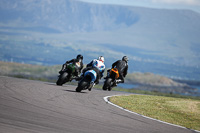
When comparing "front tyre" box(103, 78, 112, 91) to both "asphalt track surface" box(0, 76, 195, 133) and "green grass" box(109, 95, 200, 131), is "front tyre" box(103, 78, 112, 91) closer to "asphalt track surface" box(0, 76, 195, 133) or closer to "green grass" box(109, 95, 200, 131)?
"green grass" box(109, 95, 200, 131)

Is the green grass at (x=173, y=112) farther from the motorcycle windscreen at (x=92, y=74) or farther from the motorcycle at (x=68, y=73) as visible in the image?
the motorcycle at (x=68, y=73)

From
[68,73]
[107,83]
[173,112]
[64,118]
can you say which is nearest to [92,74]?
[68,73]

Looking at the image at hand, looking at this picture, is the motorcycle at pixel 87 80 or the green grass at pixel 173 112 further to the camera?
the motorcycle at pixel 87 80

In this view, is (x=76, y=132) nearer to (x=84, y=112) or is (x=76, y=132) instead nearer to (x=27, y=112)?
(x=27, y=112)

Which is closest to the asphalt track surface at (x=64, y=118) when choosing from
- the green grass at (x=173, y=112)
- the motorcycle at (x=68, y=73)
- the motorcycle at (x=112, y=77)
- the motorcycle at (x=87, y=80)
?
the green grass at (x=173, y=112)

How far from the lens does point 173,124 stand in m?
14.2

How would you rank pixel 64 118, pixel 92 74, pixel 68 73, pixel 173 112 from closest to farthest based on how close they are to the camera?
pixel 64 118, pixel 173 112, pixel 92 74, pixel 68 73

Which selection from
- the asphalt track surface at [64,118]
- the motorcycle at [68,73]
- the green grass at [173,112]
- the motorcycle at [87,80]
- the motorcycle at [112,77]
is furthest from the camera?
the motorcycle at [112,77]

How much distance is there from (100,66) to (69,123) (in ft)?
35.9

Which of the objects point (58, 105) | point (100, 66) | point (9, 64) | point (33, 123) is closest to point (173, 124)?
point (58, 105)

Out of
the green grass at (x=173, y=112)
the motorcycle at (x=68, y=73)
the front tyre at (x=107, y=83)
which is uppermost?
the motorcycle at (x=68, y=73)

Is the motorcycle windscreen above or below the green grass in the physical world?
above

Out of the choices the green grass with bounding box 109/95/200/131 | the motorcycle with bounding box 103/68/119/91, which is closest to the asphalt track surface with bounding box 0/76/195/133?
the green grass with bounding box 109/95/200/131

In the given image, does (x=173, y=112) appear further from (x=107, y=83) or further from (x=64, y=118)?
(x=107, y=83)
